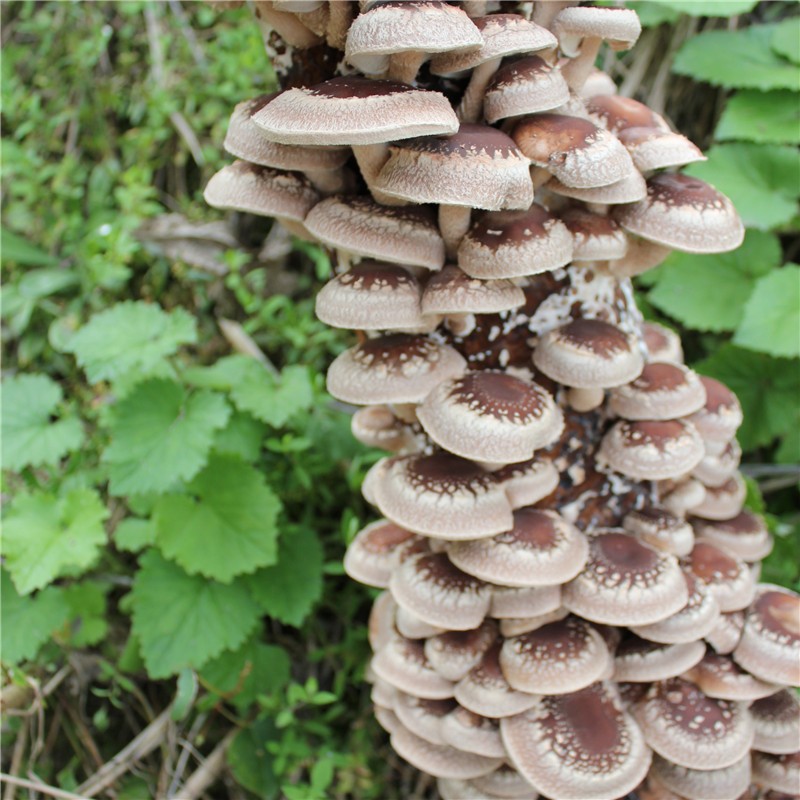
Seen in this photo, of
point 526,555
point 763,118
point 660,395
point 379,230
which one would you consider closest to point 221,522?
point 526,555

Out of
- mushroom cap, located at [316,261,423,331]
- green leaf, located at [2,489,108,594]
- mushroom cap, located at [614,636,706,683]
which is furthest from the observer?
green leaf, located at [2,489,108,594]

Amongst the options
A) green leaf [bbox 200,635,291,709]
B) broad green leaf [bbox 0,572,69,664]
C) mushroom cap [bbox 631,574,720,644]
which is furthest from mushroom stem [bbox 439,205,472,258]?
broad green leaf [bbox 0,572,69,664]

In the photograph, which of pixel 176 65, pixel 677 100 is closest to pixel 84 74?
pixel 176 65

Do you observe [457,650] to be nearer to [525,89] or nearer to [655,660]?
[655,660]

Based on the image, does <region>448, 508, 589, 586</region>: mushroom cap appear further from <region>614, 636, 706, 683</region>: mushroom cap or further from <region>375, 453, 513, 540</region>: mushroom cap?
<region>614, 636, 706, 683</region>: mushroom cap

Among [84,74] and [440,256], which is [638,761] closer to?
[440,256]

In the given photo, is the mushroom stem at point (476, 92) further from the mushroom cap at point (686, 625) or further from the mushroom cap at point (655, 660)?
the mushroom cap at point (655, 660)

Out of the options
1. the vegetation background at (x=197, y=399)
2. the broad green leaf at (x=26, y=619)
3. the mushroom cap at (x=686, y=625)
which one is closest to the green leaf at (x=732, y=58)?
the vegetation background at (x=197, y=399)
